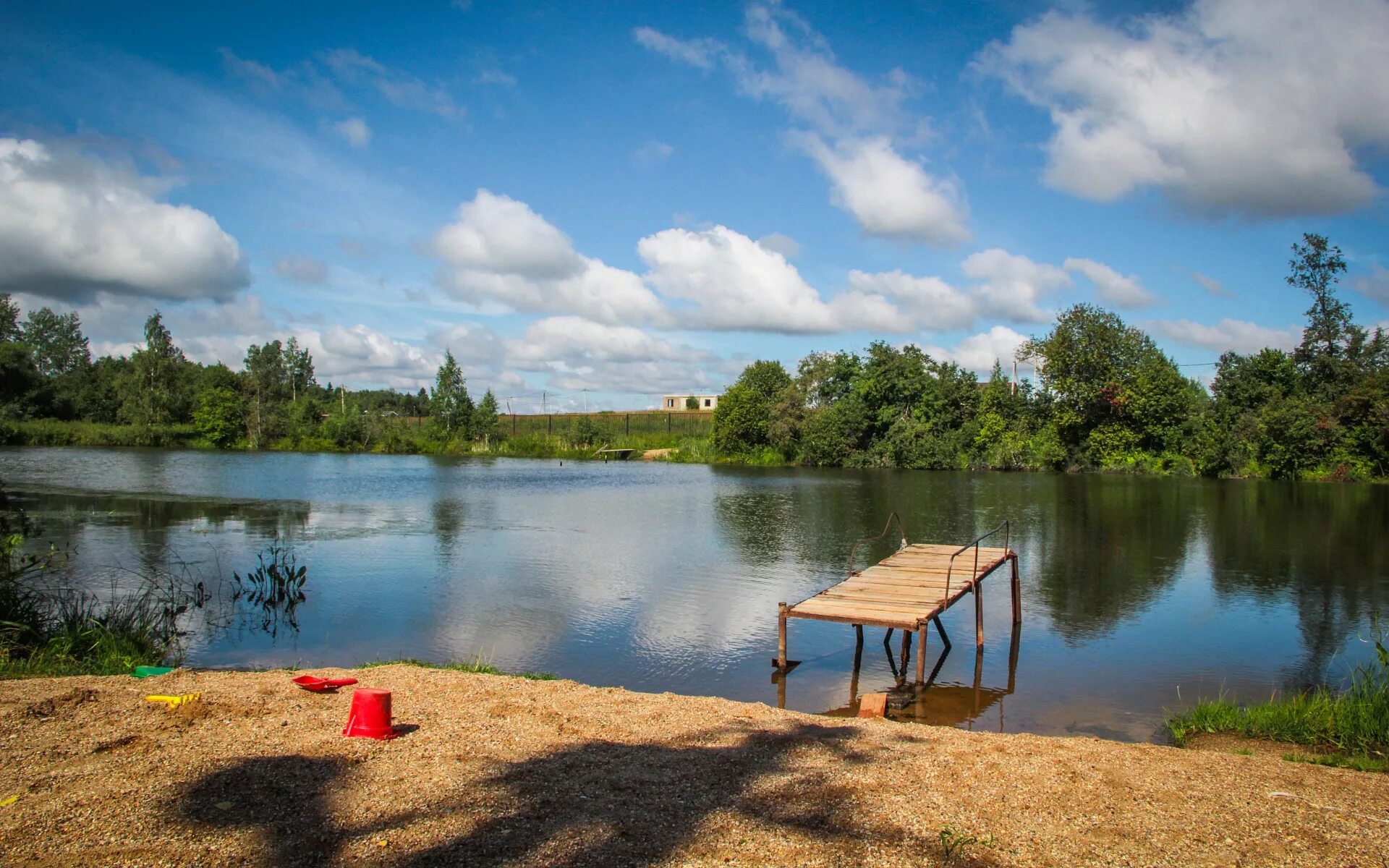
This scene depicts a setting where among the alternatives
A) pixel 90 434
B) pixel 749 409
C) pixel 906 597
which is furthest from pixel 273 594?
pixel 90 434

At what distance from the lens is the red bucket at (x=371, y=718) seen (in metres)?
5.65

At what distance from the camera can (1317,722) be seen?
7.34m

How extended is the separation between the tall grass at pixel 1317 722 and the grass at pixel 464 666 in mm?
6332

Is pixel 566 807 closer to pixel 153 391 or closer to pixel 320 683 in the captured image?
pixel 320 683

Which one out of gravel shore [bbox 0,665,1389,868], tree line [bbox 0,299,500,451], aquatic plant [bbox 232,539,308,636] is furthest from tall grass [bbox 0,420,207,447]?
gravel shore [bbox 0,665,1389,868]

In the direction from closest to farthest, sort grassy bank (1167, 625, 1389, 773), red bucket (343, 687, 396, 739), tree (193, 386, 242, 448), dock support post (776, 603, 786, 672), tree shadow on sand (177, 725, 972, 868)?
tree shadow on sand (177, 725, 972, 868), red bucket (343, 687, 396, 739), grassy bank (1167, 625, 1389, 773), dock support post (776, 603, 786, 672), tree (193, 386, 242, 448)

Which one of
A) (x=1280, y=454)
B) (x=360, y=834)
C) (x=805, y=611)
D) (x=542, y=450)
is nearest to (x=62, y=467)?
(x=542, y=450)

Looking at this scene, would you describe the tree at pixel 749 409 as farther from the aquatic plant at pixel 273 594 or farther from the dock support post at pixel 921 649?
the dock support post at pixel 921 649

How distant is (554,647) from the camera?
10773 mm

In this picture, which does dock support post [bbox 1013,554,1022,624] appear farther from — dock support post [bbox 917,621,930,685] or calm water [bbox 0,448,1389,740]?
dock support post [bbox 917,621,930,685]

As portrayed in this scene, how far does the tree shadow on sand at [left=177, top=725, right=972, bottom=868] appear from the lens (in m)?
3.96

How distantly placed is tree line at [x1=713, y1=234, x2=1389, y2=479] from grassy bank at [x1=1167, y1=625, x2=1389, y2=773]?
1405 inches

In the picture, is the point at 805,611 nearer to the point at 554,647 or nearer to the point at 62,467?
the point at 554,647

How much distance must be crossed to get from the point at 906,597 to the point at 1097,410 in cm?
3867
